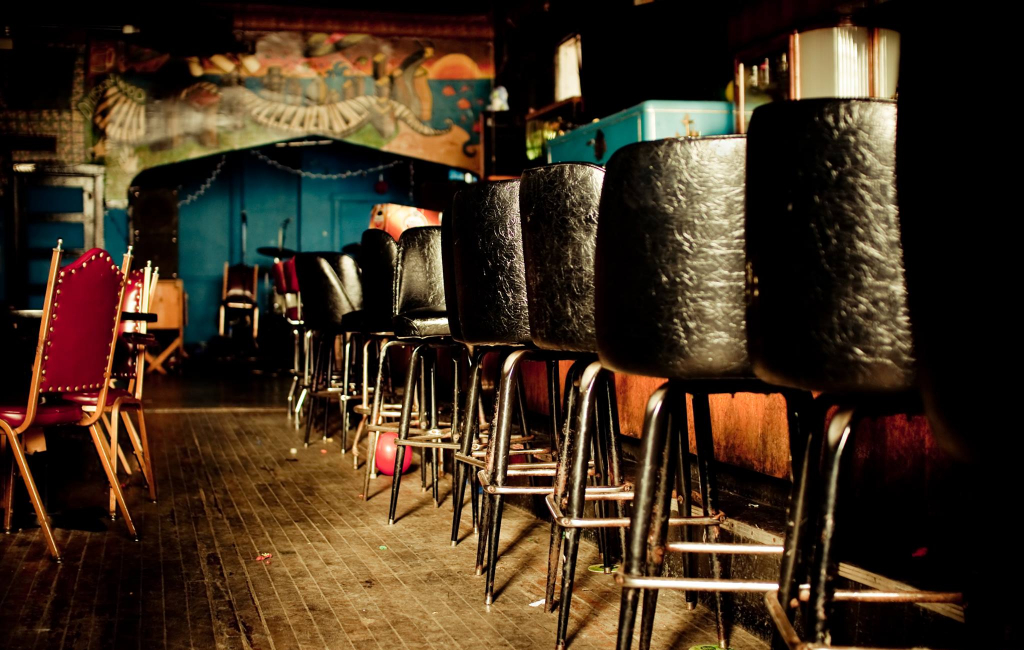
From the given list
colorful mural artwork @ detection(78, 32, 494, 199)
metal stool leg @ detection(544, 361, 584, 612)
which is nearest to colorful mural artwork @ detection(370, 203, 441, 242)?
metal stool leg @ detection(544, 361, 584, 612)

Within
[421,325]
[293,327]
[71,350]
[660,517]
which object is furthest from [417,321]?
[293,327]

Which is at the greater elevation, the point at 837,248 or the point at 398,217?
the point at 398,217

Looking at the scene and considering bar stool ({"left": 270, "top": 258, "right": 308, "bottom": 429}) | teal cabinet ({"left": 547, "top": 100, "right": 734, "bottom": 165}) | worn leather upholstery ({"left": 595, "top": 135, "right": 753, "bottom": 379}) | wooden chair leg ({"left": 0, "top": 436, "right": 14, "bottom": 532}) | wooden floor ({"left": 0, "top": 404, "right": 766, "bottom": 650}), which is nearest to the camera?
worn leather upholstery ({"left": 595, "top": 135, "right": 753, "bottom": 379})

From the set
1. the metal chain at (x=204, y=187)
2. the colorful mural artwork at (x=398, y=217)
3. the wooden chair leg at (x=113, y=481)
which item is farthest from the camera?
the metal chain at (x=204, y=187)

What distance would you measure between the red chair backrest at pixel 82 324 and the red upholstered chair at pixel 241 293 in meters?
7.36

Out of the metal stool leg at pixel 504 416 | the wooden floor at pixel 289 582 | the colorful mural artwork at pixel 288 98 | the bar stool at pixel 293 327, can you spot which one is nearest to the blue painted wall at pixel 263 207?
the colorful mural artwork at pixel 288 98

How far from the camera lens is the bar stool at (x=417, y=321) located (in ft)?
10.2

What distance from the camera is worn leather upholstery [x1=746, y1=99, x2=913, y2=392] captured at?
1095mm

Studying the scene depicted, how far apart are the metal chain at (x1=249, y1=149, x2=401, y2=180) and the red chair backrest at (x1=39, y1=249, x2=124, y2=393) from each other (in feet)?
29.7

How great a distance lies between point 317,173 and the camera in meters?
11.7

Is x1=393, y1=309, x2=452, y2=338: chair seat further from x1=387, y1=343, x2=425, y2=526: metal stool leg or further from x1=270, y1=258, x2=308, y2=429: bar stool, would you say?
x1=270, y1=258, x2=308, y2=429: bar stool

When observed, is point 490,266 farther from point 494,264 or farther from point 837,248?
point 837,248

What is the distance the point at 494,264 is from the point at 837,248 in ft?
4.02

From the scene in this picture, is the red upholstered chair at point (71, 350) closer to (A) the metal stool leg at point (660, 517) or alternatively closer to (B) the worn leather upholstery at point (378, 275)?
(B) the worn leather upholstery at point (378, 275)
